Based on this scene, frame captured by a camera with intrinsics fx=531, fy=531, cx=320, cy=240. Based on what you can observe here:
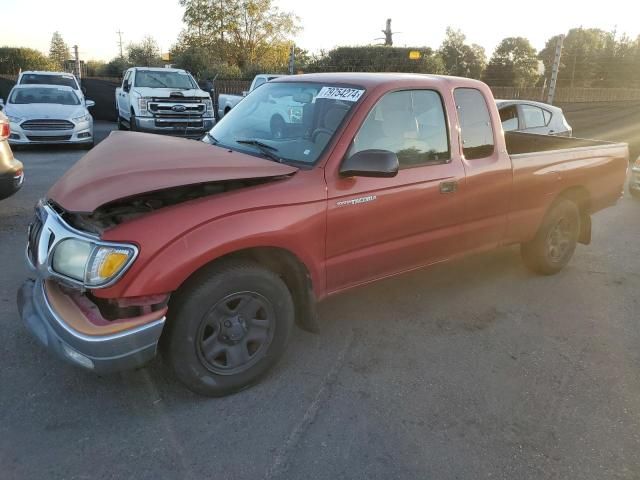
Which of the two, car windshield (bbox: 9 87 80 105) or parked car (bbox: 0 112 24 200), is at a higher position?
car windshield (bbox: 9 87 80 105)

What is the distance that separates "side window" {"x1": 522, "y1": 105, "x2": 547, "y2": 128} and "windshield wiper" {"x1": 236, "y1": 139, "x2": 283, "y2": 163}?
685 cm

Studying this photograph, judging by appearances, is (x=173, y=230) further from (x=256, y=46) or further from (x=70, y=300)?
(x=256, y=46)

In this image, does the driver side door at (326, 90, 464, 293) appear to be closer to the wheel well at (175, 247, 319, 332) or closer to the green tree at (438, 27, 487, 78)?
the wheel well at (175, 247, 319, 332)

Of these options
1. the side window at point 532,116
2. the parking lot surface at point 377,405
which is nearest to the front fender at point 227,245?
the parking lot surface at point 377,405

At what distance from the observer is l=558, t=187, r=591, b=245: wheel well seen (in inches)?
202

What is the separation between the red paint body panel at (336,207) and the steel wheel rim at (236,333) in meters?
0.32

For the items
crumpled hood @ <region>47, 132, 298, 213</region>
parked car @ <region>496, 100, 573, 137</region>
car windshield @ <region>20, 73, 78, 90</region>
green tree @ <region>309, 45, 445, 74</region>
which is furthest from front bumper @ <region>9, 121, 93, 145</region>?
green tree @ <region>309, 45, 445, 74</region>

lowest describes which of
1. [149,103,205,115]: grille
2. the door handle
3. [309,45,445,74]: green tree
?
the door handle

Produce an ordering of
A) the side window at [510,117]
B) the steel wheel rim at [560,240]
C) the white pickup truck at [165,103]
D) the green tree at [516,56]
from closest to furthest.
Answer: the steel wheel rim at [560,240]
the side window at [510,117]
the white pickup truck at [165,103]
the green tree at [516,56]

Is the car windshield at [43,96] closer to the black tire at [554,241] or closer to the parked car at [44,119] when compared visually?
the parked car at [44,119]

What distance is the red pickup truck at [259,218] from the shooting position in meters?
2.65

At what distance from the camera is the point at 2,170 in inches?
226

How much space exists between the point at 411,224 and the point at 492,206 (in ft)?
3.11

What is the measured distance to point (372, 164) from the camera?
3123 millimetres
